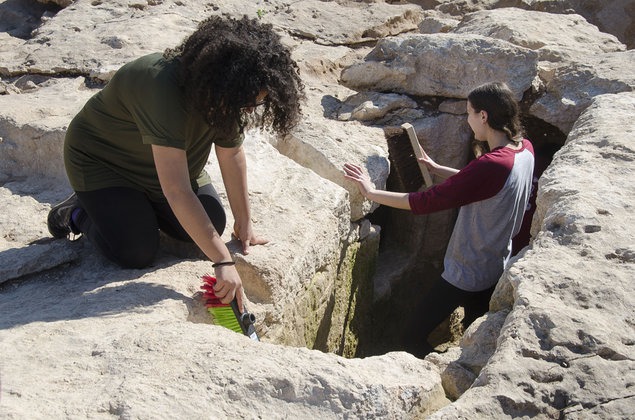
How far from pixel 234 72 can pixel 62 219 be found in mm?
1188

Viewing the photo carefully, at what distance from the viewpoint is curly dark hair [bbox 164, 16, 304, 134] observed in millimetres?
2537

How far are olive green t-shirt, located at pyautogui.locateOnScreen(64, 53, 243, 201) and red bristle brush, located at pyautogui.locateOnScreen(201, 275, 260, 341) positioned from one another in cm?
52

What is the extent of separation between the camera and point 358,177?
145 inches

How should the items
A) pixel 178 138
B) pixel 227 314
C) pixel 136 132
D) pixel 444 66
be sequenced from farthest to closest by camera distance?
pixel 444 66
pixel 136 132
pixel 227 314
pixel 178 138

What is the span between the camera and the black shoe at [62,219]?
324 centimetres

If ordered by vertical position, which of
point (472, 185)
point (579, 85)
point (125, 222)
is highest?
point (579, 85)

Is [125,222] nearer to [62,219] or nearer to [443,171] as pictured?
[62,219]

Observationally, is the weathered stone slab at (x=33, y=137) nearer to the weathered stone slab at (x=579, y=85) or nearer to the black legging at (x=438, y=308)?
the black legging at (x=438, y=308)

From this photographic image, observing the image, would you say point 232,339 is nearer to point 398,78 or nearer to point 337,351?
point 337,351

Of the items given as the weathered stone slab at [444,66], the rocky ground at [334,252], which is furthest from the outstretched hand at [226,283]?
the weathered stone slab at [444,66]

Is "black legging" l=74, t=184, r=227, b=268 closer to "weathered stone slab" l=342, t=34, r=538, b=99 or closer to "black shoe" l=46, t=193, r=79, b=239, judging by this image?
"black shoe" l=46, t=193, r=79, b=239

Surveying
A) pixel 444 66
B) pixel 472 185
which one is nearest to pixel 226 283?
pixel 472 185

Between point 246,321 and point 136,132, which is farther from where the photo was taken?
point 136,132

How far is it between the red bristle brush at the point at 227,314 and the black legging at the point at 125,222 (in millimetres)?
422
